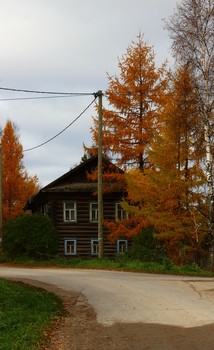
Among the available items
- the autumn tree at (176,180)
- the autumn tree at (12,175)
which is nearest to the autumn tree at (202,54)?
the autumn tree at (176,180)

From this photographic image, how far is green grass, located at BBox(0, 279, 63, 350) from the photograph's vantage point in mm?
8078

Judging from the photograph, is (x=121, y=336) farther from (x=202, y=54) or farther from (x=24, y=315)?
(x=202, y=54)

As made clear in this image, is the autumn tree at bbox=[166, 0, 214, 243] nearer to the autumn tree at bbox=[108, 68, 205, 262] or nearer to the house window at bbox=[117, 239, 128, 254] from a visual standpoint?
the autumn tree at bbox=[108, 68, 205, 262]

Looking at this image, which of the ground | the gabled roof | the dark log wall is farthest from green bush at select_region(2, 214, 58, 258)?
the ground

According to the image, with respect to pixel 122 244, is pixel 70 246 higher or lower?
lower

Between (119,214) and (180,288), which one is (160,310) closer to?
(180,288)

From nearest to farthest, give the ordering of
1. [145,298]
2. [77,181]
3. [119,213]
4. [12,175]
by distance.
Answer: [145,298] < [77,181] < [119,213] < [12,175]

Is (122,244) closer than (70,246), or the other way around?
(70,246)

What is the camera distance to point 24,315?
999cm

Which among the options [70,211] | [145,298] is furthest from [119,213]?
[145,298]

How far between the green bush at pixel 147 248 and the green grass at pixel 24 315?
1134cm

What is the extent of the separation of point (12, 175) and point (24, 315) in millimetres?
37374

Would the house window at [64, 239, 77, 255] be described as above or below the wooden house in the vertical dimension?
below

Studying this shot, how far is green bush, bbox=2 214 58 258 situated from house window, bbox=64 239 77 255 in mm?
5268
